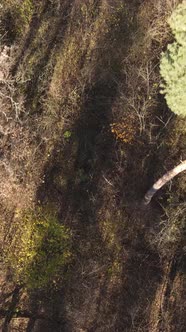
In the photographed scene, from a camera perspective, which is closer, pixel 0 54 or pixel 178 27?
pixel 178 27

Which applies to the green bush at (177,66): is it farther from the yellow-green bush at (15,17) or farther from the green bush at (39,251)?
the green bush at (39,251)

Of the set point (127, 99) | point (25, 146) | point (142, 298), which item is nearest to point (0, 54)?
point (25, 146)

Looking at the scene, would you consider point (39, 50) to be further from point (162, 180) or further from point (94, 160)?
point (162, 180)

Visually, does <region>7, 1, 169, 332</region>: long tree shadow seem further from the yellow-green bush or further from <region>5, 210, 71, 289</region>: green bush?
the yellow-green bush

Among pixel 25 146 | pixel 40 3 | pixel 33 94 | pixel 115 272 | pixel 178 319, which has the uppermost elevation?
pixel 40 3

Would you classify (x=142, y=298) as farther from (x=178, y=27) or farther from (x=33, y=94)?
(x=178, y=27)

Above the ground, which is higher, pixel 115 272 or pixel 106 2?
pixel 106 2
